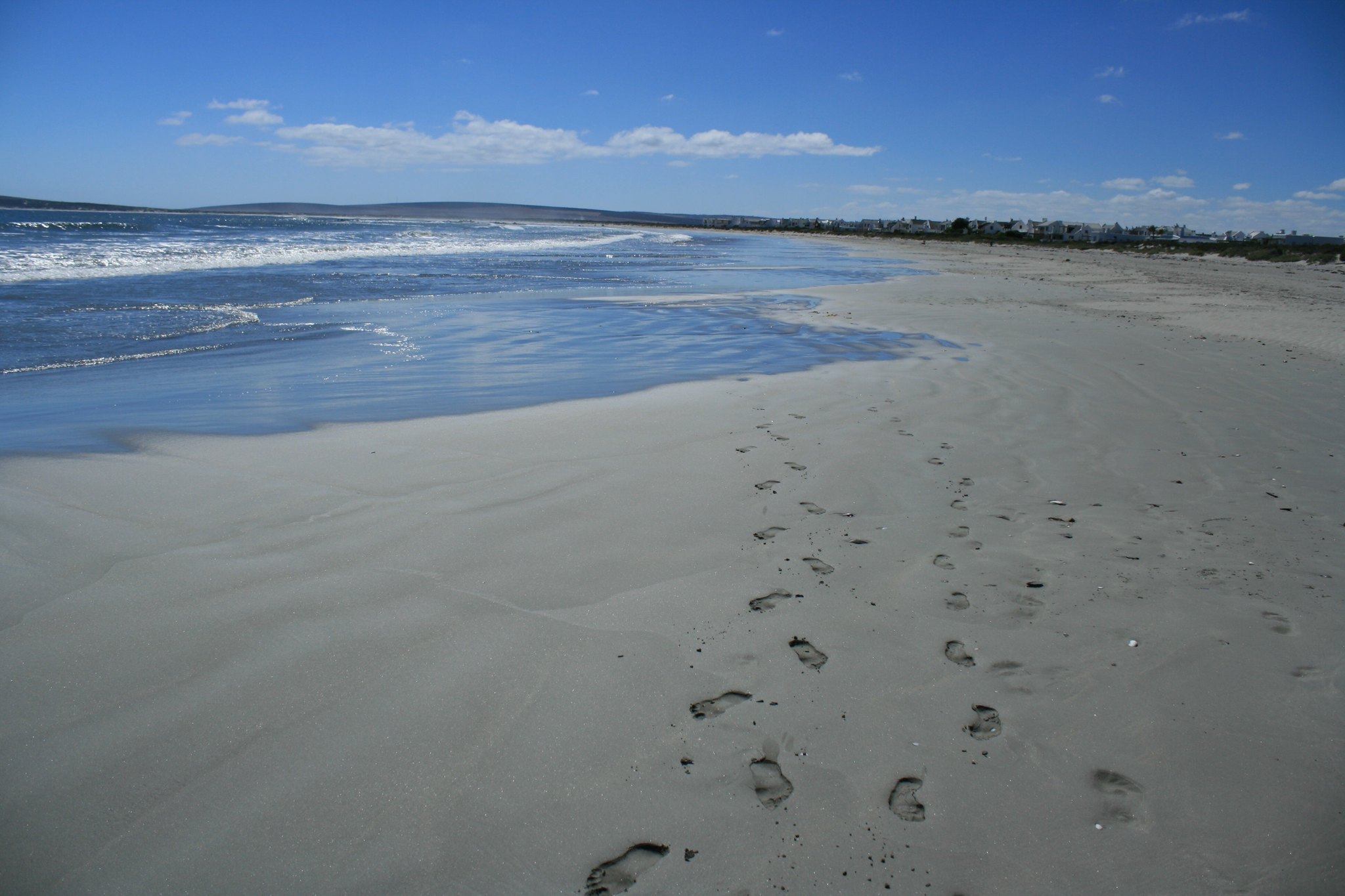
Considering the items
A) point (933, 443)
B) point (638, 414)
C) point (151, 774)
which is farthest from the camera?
point (638, 414)

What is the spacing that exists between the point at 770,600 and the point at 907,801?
100 cm

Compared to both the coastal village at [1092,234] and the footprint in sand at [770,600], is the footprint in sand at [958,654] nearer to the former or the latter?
the footprint in sand at [770,600]

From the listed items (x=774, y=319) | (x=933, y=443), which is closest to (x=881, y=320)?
(x=774, y=319)

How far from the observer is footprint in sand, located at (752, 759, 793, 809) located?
1.88 m

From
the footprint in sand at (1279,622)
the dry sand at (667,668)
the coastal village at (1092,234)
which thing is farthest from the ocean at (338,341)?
the coastal village at (1092,234)

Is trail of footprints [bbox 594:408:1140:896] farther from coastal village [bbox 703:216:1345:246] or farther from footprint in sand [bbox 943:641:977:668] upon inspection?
coastal village [bbox 703:216:1345:246]

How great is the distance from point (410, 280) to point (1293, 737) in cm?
1626

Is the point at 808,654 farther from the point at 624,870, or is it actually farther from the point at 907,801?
the point at 624,870

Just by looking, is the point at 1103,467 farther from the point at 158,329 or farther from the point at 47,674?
the point at 158,329

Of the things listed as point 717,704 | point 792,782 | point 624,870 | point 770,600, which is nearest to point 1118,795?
point 792,782

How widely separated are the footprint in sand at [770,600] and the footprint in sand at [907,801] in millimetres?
886

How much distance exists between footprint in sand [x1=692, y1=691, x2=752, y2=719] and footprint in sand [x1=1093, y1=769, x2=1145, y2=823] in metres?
1.01

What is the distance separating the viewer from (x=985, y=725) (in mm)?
2160

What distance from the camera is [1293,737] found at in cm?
215
